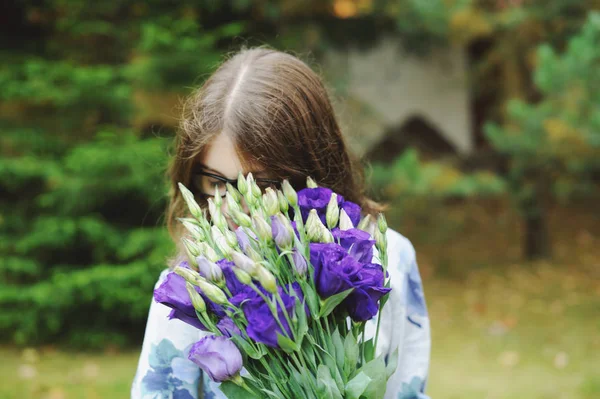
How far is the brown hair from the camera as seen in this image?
140 cm

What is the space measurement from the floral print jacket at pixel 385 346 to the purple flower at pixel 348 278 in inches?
15.7

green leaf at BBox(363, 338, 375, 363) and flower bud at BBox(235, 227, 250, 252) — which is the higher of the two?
flower bud at BBox(235, 227, 250, 252)

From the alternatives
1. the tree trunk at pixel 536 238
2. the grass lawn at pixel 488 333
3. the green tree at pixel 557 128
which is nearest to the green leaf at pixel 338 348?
the grass lawn at pixel 488 333

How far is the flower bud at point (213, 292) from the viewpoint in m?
0.89

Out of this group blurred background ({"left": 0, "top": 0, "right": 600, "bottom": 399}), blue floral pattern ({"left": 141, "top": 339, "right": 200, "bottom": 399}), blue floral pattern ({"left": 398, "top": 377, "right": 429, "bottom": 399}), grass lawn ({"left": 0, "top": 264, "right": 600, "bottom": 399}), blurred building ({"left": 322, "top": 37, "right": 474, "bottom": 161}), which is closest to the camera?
blue floral pattern ({"left": 141, "top": 339, "right": 200, "bottom": 399})

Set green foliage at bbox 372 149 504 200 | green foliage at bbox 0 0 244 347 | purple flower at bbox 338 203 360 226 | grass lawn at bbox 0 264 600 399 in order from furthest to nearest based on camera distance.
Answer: green foliage at bbox 372 149 504 200 < green foliage at bbox 0 0 244 347 < grass lawn at bbox 0 264 600 399 < purple flower at bbox 338 203 360 226

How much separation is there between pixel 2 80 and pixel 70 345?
2132mm

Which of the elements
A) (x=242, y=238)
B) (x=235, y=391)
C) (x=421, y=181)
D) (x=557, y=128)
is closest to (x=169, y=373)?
(x=235, y=391)

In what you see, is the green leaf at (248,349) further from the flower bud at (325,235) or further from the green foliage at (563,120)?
the green foliage at (563,120)

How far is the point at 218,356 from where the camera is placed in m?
0.91

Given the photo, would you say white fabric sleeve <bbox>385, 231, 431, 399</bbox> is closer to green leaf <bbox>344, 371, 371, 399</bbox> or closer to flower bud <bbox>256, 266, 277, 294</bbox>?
green leaf <bbox>344, 371, 371, 399</bbox>

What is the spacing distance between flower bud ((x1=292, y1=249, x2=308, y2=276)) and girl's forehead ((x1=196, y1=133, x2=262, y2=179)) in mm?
471

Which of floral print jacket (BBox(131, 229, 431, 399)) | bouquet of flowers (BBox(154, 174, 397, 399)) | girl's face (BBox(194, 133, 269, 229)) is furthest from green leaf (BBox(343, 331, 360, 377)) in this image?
girl's face (BBox(194, 133, 269, 229))

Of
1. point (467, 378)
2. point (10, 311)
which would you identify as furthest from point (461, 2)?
point (10, 311)
